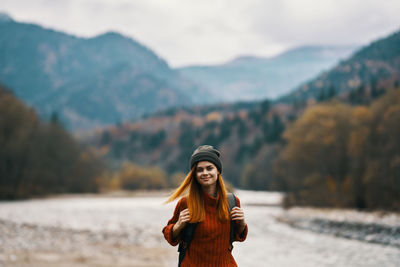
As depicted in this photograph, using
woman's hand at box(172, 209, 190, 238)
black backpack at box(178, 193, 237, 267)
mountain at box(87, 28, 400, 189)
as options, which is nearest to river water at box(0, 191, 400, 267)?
black backpack at box(178, 193, 237, 267)

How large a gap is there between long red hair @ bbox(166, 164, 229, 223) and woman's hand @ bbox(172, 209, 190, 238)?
0.04m

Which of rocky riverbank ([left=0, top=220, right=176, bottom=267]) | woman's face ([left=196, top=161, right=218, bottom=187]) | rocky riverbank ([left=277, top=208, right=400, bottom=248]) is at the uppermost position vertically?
woman's face ([left=196, top=161, right=218, bottom=187])

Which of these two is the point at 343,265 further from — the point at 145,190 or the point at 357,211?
the point at 145,190

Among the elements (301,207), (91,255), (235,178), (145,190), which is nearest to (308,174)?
(301,207)

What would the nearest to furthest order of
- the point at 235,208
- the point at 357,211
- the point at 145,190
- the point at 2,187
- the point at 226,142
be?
the point at 235,208 → the point at 357,211 → the point at 2,187 → the point at 145,190 → the point at 226,142

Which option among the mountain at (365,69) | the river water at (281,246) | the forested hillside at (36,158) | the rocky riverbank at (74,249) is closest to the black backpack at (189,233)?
the rocky riverbank at (74,249)

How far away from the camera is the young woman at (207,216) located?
13.8 ft

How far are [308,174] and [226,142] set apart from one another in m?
107

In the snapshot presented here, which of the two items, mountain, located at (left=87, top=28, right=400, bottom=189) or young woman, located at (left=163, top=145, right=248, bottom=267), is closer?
young woman, located at (left=163, top=145, right=248, bottom=267)

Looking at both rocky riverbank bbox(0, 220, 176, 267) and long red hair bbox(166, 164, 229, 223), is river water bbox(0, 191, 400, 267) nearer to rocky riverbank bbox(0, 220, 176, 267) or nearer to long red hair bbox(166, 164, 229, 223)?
rocky riverbank bbox(0, 220, 176, 267)

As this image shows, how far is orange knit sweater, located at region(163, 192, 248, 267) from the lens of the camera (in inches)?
166

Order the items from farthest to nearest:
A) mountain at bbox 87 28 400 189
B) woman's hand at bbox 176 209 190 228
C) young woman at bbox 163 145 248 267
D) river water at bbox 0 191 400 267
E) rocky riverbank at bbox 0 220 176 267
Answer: mountain at bbox 87 28 400 189 → river water at bbox 0 191 400 267 → rocky riverbank at bbox 0 220 176 267 → young woman at bbox 163 145 248 267 → woman's hand at bbox 176 209 190 228

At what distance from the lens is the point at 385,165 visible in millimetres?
33875

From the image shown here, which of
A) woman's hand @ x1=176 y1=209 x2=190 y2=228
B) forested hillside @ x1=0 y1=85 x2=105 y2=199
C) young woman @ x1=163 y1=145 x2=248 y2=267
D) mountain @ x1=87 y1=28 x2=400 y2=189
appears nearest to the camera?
woman's hand @ x1=176 y1=209 x2=190 y2=228
